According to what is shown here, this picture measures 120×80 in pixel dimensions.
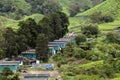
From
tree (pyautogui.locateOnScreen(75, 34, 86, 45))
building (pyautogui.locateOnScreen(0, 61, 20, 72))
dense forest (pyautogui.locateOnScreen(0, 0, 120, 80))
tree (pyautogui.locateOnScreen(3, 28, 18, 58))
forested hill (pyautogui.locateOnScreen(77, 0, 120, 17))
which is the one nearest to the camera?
dense forest (pyautogui.locateOnScreen(0, 0, 120, 80))

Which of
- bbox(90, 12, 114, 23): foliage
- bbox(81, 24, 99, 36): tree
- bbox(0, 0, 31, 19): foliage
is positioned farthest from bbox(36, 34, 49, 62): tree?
bbox(0, 0, 31, 19): foliage

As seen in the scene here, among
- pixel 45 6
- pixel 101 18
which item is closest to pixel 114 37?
pixel 101 18

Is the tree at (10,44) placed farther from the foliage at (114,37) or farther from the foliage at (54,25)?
the foliage at (114,37)

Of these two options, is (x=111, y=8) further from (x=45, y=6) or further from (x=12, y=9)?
(x=12, y=9)

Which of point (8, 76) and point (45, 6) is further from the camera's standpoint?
point (45, 6)

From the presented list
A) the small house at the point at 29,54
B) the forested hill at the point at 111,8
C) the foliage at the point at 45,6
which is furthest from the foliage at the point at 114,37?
the foliage at the point at 45,6

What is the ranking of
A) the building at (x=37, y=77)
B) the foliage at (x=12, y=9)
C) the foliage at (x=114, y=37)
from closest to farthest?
the building at (x=37, y=77)
the foliage at (x=114, y=37)
the foliage at (x=12, y=9)

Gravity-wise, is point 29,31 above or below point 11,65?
above

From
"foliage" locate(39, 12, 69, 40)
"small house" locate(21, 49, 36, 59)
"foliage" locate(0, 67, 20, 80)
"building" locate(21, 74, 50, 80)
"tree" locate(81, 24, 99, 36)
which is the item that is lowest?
"building" locate(21, 74, 50, 80)

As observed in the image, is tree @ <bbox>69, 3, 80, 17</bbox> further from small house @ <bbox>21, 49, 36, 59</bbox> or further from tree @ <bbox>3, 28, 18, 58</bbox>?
tree @ <bbox>3, 28, 18, 58</bbox>

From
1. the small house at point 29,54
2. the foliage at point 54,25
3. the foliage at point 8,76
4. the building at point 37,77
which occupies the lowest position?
the building at point 37,77

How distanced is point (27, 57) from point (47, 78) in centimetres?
1042

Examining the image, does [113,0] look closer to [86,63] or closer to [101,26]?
[101,26]

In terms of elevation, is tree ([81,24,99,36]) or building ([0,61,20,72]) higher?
tree ([81,24,99,36])
